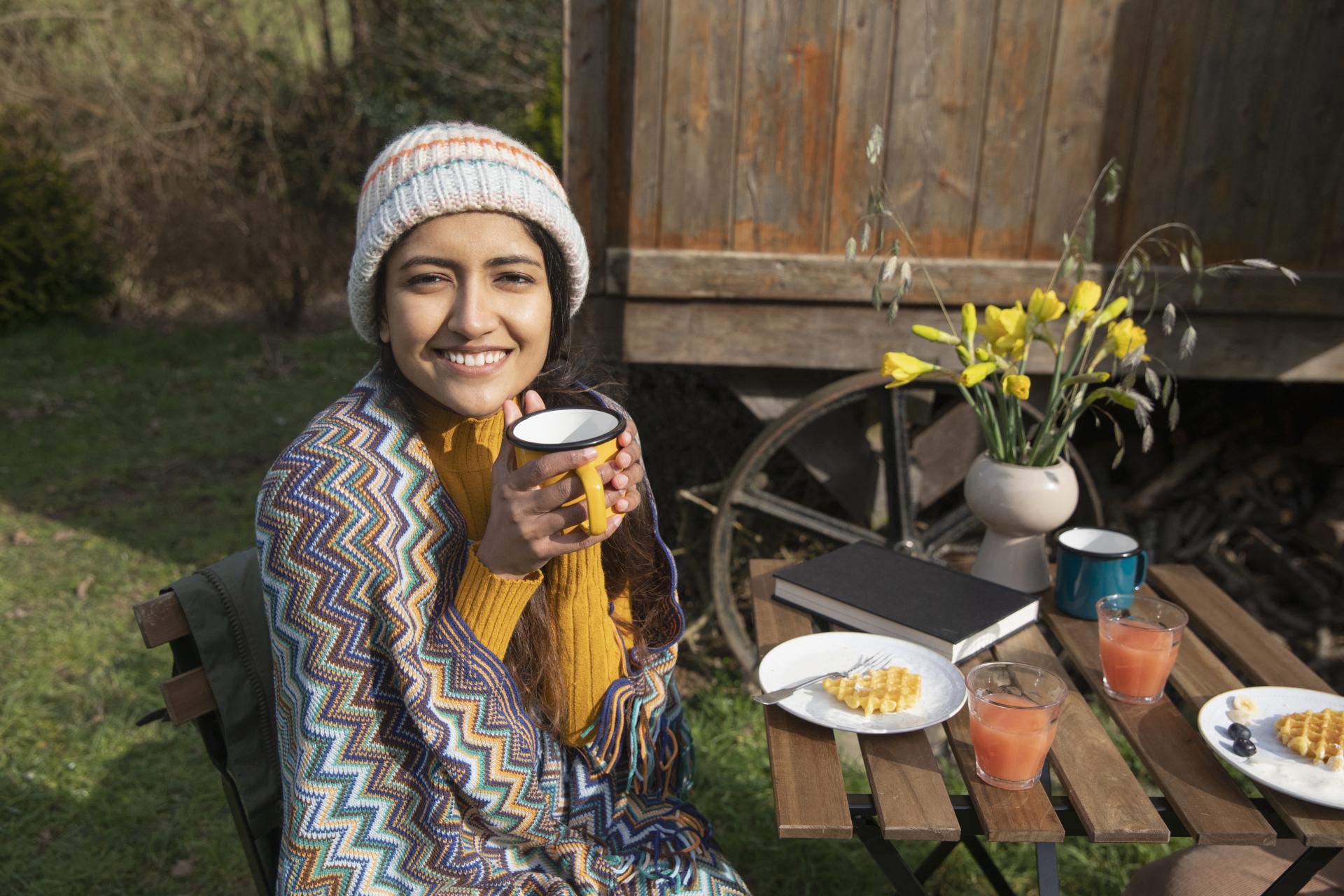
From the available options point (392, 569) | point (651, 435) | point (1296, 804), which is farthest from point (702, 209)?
point (1296, 804)

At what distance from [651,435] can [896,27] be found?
5.02 ft

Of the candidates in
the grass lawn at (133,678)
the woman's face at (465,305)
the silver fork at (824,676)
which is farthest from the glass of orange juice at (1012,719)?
the grass lawn at (133,678)

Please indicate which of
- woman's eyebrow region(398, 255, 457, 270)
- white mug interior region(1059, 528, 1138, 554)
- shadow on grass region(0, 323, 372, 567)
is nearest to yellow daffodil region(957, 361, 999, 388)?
white mug interior region(1059, 528, 1138, 554)

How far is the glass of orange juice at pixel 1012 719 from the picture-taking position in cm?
133

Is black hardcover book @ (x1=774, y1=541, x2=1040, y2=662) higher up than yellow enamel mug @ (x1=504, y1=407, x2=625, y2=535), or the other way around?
yellow enamel mug @ (x1=504, y1=407, x2=625, y2=535)

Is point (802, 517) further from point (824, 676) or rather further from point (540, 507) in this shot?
point (540, 507)

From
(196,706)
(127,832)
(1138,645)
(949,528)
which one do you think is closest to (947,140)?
(949,528)

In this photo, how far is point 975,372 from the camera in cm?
172

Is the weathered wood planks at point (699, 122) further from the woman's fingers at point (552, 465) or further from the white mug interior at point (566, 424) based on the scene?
the woman's fingers at point (552, 465)

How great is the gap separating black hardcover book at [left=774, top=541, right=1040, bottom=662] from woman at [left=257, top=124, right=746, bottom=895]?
0.28 metres

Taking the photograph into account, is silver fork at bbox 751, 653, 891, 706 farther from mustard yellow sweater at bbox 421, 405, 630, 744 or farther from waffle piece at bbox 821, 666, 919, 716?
mustard yellow sweater at bbox 421, 405, 630, 744

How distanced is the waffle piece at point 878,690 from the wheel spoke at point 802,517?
1.41 metres

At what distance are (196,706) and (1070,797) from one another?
49.0 inches

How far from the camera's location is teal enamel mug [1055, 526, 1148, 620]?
183 centimetres
